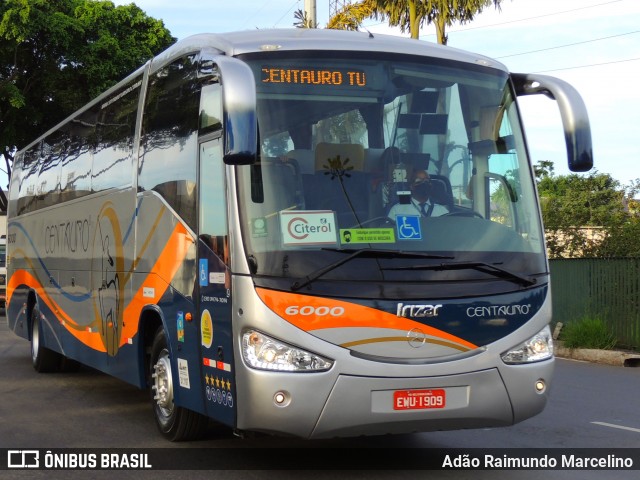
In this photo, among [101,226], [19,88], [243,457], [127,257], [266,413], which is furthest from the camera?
[19,88]

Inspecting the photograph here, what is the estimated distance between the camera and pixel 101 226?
10898 mm

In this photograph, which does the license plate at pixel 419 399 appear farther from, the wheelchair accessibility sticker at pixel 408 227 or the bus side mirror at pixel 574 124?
the bus side mirror at pixel 574 124

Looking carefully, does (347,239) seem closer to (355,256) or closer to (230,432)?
(355,256)

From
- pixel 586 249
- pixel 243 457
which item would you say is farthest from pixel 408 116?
pixel 586 249

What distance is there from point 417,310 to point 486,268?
2.14 ft

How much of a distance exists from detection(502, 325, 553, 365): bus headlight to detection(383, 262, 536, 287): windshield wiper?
0.38 metres

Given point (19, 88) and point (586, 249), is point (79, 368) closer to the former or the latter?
point (586, 249)

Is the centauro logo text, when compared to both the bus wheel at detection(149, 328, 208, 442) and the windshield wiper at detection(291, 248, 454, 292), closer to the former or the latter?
the windshield wiper at detection(291, 248, 454, 292)

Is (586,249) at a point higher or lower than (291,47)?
lower

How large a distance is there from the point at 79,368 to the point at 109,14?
2504 centimetres

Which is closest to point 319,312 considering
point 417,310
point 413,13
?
point 417,310

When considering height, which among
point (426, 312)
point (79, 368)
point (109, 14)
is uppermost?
point (109, 14)

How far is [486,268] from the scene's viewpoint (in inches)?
281

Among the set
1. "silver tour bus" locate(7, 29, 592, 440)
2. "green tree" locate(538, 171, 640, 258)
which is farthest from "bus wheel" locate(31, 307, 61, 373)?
"green tree" locate(538, 171, 640, 258)
